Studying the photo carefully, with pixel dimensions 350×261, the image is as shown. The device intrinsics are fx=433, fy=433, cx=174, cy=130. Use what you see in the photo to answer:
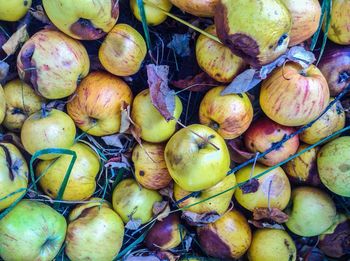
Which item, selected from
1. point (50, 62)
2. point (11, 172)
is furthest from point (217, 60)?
point (11, 172)

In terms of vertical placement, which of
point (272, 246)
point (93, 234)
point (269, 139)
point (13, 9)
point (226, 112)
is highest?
point (13, 9)

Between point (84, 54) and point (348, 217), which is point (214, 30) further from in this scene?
point (348, 217)

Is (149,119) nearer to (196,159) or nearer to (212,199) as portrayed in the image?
(196,159)

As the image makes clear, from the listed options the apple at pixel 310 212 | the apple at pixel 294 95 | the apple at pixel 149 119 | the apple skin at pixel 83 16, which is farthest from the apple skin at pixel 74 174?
the apple at pixel 310 212

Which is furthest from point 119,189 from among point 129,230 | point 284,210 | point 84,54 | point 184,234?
point 284,210

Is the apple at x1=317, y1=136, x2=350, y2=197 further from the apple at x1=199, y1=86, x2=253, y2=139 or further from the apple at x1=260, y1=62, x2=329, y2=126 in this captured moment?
the apple at x1=199, y1=86, x2=253, y2=139

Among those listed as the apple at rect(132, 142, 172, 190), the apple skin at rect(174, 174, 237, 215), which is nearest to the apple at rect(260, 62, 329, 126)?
the apple skin at rect(174, 174, 237, 215)
